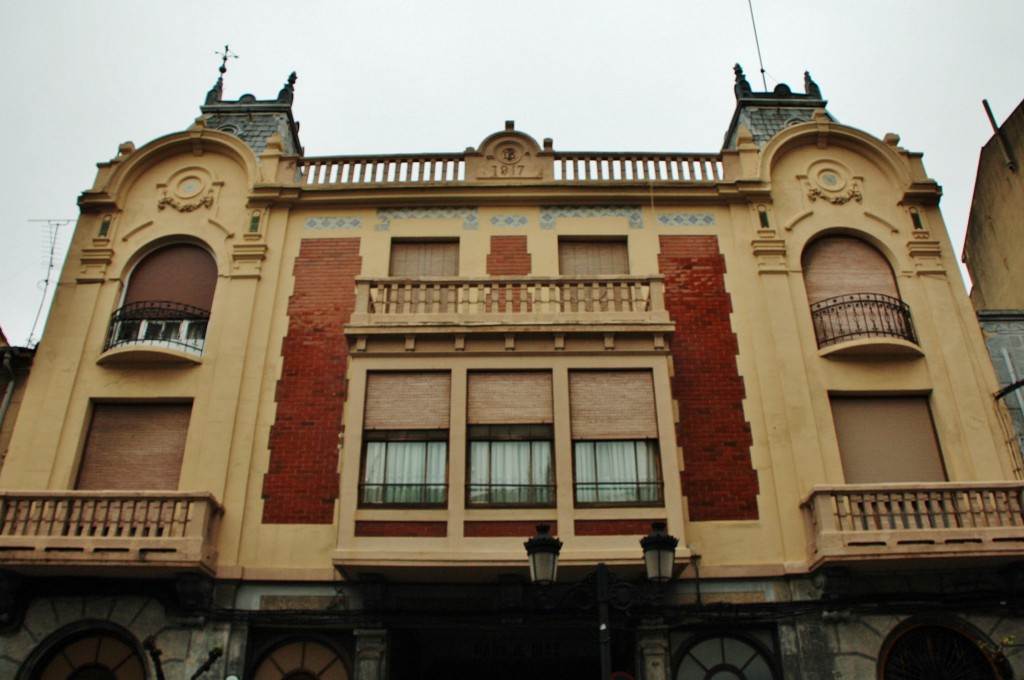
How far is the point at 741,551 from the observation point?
12.7 meters

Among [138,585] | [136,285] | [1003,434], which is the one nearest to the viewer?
[138,585]

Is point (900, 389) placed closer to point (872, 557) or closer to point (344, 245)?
point (872, 557)

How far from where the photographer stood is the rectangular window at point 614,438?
12.6 meters

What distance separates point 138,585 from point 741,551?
947 cm

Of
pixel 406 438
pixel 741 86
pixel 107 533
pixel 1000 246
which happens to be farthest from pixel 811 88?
pixel 107 533

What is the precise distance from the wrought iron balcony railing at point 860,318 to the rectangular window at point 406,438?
275 inches

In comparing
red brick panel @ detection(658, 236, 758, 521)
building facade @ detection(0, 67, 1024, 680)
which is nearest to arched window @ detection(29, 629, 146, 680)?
building facade @ detection(0, 67, 1024, 680)

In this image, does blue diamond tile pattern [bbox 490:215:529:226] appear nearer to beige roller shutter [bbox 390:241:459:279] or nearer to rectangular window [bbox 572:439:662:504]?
beige roller shutter [bbox 390:241:459:279]

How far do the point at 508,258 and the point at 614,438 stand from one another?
4.43 m

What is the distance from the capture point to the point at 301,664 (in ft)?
40.4

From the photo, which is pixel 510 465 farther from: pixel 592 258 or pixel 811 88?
pixel 811 88

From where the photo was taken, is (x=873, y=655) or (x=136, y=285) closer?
(x=873, y=655)

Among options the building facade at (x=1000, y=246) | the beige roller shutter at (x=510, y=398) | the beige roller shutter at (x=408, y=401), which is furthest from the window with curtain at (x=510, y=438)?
the building facade at (x=1000, y=246)

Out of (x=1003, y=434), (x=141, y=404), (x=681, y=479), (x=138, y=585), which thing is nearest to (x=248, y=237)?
(x=141, y=404)
